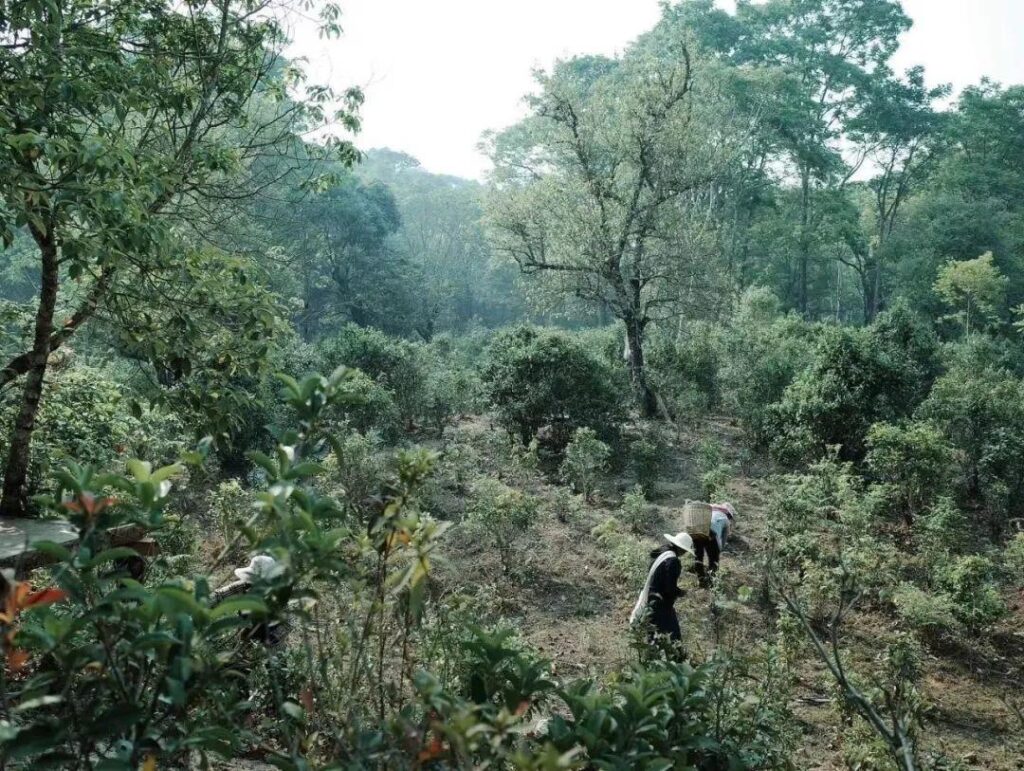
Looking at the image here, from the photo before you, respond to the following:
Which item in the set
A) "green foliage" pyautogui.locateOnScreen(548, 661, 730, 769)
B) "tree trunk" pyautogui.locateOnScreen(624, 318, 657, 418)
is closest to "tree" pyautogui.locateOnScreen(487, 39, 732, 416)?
"tree trunk" pyautogui.locateOnScreen(624, 318, 657, 418)

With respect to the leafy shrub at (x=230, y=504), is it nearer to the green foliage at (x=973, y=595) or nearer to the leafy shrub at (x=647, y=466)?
the leafy shrub at (x=647, y=466)

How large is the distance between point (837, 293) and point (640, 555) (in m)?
28.5

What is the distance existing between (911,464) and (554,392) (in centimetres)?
479

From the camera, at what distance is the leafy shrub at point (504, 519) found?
716cm

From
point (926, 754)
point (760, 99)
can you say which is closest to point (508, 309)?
point (760, 99)

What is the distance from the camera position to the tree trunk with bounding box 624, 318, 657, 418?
45.1 ft

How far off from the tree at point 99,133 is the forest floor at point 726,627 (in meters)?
2.10

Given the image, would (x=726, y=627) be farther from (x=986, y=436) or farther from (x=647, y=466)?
(x=986, y=436)

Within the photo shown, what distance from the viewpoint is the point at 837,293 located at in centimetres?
3147

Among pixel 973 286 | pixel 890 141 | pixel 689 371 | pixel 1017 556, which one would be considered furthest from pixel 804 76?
pixel 1017 556

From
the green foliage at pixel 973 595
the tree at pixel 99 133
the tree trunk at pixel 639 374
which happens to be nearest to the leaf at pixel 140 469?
the tree at pixel 99 133

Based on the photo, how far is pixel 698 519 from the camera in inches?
263

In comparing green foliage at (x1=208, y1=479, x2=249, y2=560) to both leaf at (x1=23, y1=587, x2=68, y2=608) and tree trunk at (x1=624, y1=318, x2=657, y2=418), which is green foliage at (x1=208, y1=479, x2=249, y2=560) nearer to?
leaf at (x1=23, y1=587, x2=68, y2=608)

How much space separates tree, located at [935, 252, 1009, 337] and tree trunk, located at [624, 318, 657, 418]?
879cm
